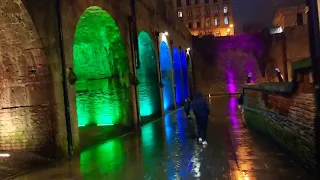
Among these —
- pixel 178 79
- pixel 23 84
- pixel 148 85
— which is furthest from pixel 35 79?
pixel 178 79

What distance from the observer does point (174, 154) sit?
793cm

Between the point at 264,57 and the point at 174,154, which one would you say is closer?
the point at 174,154

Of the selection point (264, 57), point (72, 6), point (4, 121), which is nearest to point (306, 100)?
point (72, 6)

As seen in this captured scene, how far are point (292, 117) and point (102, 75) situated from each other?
8597 mm

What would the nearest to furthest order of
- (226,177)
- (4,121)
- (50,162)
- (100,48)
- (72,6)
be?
(226,177)
(50,162)
(4,121)
(72,6)
(100,48)

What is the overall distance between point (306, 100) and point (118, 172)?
3501mm

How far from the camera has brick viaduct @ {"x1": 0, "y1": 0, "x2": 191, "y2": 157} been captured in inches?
323

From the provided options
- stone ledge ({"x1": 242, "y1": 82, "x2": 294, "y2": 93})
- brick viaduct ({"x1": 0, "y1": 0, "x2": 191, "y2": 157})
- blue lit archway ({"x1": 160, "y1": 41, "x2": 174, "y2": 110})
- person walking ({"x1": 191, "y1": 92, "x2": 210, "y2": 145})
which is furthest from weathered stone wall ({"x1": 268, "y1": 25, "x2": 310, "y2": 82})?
brick viaduct ({"x1": 0, "y1": 0, "x2": 191, "y2": 157})

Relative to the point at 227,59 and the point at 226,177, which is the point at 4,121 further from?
the point at 227,59

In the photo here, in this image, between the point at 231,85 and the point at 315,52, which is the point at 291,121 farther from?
the point at 231,85

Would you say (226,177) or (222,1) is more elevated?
(222,1)

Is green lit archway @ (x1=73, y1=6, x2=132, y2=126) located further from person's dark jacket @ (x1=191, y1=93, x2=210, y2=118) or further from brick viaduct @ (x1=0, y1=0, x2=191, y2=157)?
person's dark jacket @ (x1=191, y1=93, x2=210, y2=118)

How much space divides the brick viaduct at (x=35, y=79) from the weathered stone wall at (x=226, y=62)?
32546 millimetres

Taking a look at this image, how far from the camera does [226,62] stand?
41.0 metres
